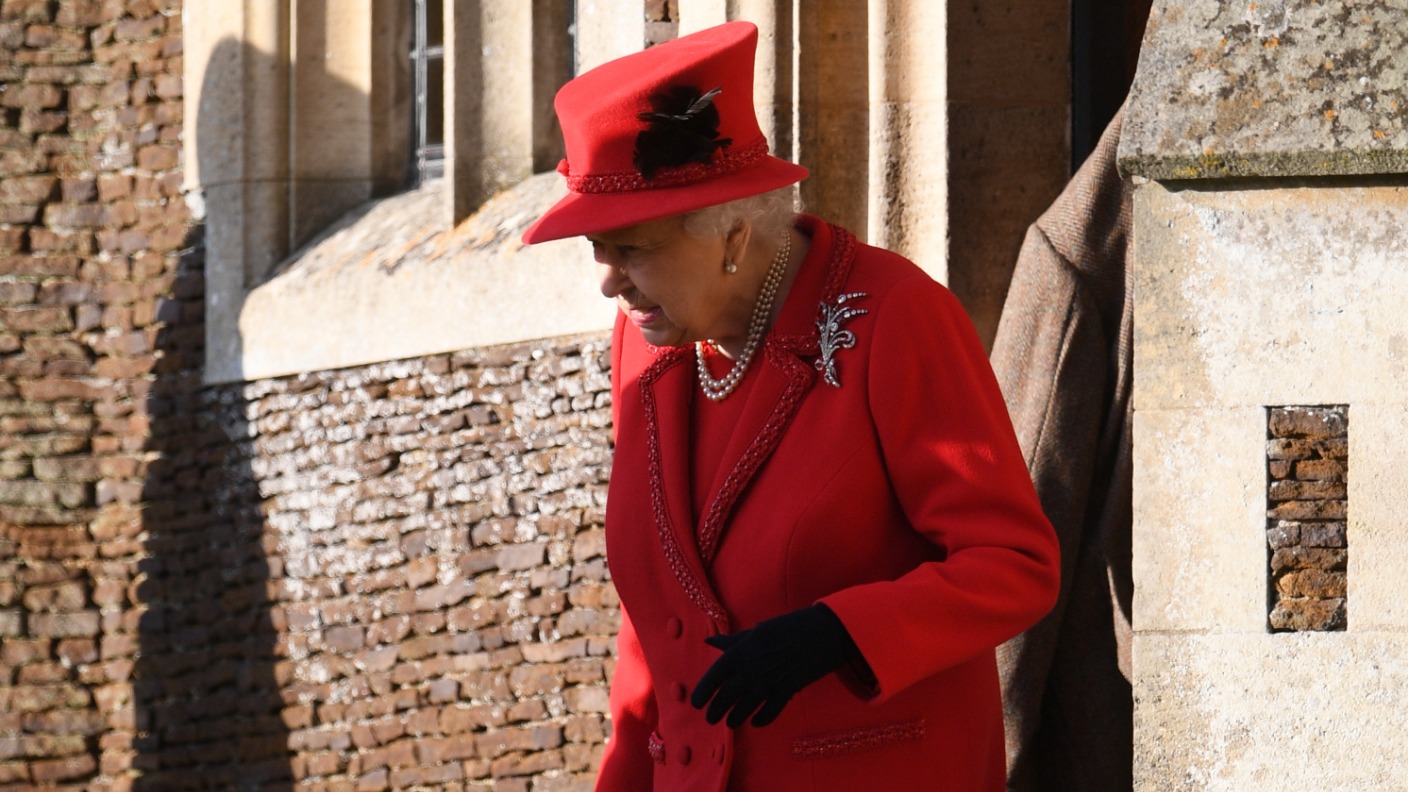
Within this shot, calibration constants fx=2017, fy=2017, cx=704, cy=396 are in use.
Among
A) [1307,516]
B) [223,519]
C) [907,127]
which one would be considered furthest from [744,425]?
[223,519]

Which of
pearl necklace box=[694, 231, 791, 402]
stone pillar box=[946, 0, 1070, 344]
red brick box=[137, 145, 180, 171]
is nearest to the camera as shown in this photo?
pearl necklace box=[694, 231, 791, 402]

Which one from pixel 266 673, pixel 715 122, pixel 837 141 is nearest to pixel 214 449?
pixel 266 673

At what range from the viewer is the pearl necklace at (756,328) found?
2.57 m

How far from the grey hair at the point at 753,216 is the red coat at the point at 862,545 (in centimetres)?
7

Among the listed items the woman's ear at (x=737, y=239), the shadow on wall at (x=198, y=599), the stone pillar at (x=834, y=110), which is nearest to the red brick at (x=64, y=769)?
the shadow on wall at (x=198, y=599)

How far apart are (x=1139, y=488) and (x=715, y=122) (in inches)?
28.1

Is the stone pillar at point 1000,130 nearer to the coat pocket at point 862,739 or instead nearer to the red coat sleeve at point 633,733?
the red coat sleeve at point 633,733

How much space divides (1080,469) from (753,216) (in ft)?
3.45

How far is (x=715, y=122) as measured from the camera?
250 centimetres

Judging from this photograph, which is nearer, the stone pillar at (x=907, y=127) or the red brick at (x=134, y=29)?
the stone pillar at (x=907, y=127)

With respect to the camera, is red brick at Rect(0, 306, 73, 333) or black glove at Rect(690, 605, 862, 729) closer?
black glove at Rect(690, 605, 862, 729)

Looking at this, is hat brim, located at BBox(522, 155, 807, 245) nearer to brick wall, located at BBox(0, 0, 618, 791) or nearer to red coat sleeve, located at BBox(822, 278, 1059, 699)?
red coat sleeve, located at BBox(822, 278, 1059, 699)

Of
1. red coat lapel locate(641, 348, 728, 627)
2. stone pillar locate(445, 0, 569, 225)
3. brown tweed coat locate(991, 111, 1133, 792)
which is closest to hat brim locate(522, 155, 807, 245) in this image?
red coat lapel locate(641, 348, 728, 627)

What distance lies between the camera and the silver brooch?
2.46 metres
